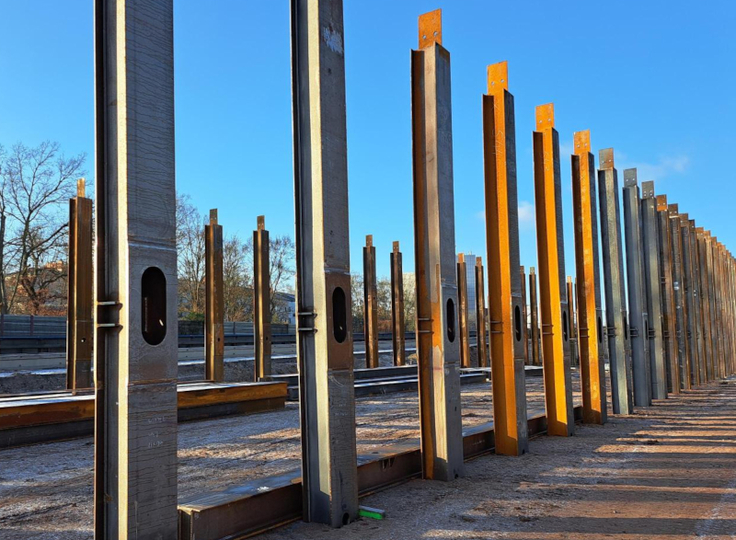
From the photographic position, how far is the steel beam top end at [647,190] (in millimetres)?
13859

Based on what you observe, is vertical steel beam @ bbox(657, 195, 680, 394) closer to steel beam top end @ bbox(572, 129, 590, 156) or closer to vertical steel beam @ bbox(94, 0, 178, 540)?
steel beam top end @ bbox(572, 129, 590, 156)

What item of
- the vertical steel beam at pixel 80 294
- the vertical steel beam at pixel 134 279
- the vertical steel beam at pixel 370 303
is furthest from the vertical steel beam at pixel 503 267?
the vertical steel beam at pixel 370 303

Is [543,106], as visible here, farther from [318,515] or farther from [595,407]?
[318,515]

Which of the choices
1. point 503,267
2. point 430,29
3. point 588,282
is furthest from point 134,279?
point 588,282

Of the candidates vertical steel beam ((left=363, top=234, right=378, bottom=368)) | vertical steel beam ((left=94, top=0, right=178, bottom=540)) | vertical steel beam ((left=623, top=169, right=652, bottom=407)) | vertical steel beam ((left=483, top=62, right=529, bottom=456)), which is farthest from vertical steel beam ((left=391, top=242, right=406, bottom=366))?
vertical steel beam ((left=94, top=0, right=178, bottom=540))

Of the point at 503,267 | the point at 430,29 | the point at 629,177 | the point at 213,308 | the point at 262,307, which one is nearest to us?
the point at 430,29

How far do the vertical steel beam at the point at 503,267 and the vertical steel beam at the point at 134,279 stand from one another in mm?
4355

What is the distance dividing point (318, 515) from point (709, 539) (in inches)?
101

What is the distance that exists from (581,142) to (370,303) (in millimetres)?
11211

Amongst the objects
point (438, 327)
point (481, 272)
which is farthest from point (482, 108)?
point (481, 272)

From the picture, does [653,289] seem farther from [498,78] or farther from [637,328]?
[498,78]

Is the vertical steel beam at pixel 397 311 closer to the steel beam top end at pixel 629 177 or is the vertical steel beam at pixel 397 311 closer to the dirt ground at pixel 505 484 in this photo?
the steel beam top end at pixel 629 177

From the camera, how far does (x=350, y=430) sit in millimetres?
4445

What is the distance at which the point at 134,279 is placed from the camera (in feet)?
10.7
